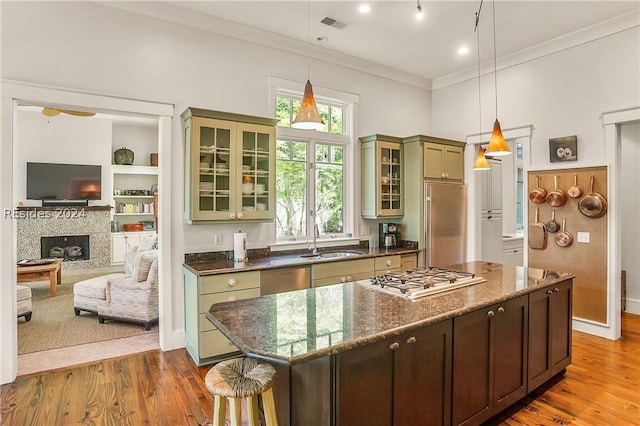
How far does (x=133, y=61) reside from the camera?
338 centimetres

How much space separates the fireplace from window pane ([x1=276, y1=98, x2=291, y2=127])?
19.4ft

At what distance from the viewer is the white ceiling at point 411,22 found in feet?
11.4

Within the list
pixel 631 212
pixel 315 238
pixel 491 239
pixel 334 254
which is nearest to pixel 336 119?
pixel 315 238

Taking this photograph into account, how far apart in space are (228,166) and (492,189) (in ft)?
14.2

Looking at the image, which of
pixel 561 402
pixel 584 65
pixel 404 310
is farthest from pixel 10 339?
pixel 584 65

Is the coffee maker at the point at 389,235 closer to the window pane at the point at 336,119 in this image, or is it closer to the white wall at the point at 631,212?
the window pane at the point at 336,119

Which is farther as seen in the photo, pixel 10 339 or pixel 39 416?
pixel 10 339

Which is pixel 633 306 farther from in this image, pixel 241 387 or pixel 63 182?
pixel 63 182

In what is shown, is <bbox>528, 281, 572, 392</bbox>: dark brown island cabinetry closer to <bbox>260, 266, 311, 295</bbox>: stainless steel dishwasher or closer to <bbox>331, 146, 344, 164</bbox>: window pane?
<bbox>260, 266, 311, 295</bbox>: stainless steel dishwasher

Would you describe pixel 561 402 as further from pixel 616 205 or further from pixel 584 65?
pixel 584 65

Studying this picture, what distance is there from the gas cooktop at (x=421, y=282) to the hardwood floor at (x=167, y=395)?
36.7 inches

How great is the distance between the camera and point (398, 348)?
5.76 feet

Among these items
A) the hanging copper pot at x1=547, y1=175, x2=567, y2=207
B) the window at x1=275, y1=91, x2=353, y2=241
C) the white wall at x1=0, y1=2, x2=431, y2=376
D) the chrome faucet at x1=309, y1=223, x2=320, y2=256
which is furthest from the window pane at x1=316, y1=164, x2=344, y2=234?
the hanging copper pot at x1=547, y1=175, x2=567, y2=207

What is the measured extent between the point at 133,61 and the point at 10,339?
2580 millimetres
